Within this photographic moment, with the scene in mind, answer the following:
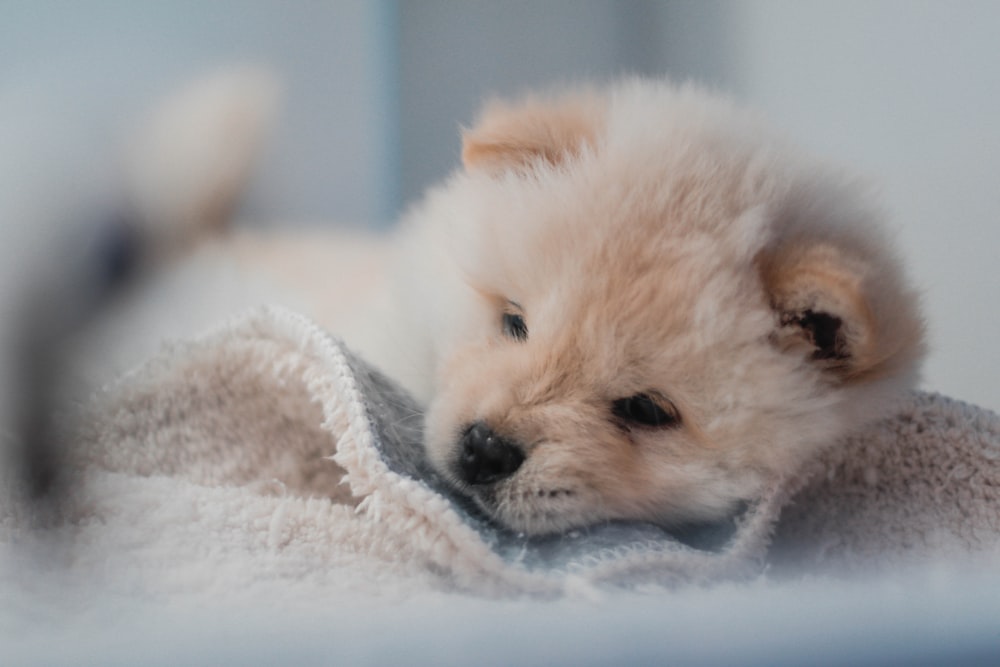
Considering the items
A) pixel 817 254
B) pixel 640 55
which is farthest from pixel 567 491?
pixel 640 55

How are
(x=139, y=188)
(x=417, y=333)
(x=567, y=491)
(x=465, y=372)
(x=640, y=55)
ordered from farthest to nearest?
(x=640, y=55) → (x=139, y=188) → (x=417, y=333) → (x=465, y=372) → (x=567, y=491)

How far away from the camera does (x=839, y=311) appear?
39.0 inches

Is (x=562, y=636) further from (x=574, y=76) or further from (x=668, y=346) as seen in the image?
(x=574, y=76)

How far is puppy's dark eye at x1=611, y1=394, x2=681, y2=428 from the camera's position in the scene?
104 centimetres

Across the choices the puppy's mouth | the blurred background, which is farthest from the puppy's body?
the blurred background

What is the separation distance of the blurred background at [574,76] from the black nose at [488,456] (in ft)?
2.30

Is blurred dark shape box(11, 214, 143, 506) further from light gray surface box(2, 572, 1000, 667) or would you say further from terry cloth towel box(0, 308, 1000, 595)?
light gray surface box(2, 572, 1000, 667)

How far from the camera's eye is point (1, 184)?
1.00m

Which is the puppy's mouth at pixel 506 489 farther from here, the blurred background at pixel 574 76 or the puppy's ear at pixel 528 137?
the blurred background at pixel 574 76

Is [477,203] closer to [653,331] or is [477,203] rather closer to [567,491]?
[653,331]

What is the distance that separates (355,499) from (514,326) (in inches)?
13.5

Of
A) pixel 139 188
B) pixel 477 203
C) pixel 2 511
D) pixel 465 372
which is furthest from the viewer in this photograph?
pixel 139 188

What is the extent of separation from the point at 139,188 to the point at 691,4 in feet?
3.95

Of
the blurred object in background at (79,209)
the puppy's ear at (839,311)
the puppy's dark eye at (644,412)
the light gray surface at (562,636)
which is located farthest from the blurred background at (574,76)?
the light gray surface at (562,636)
